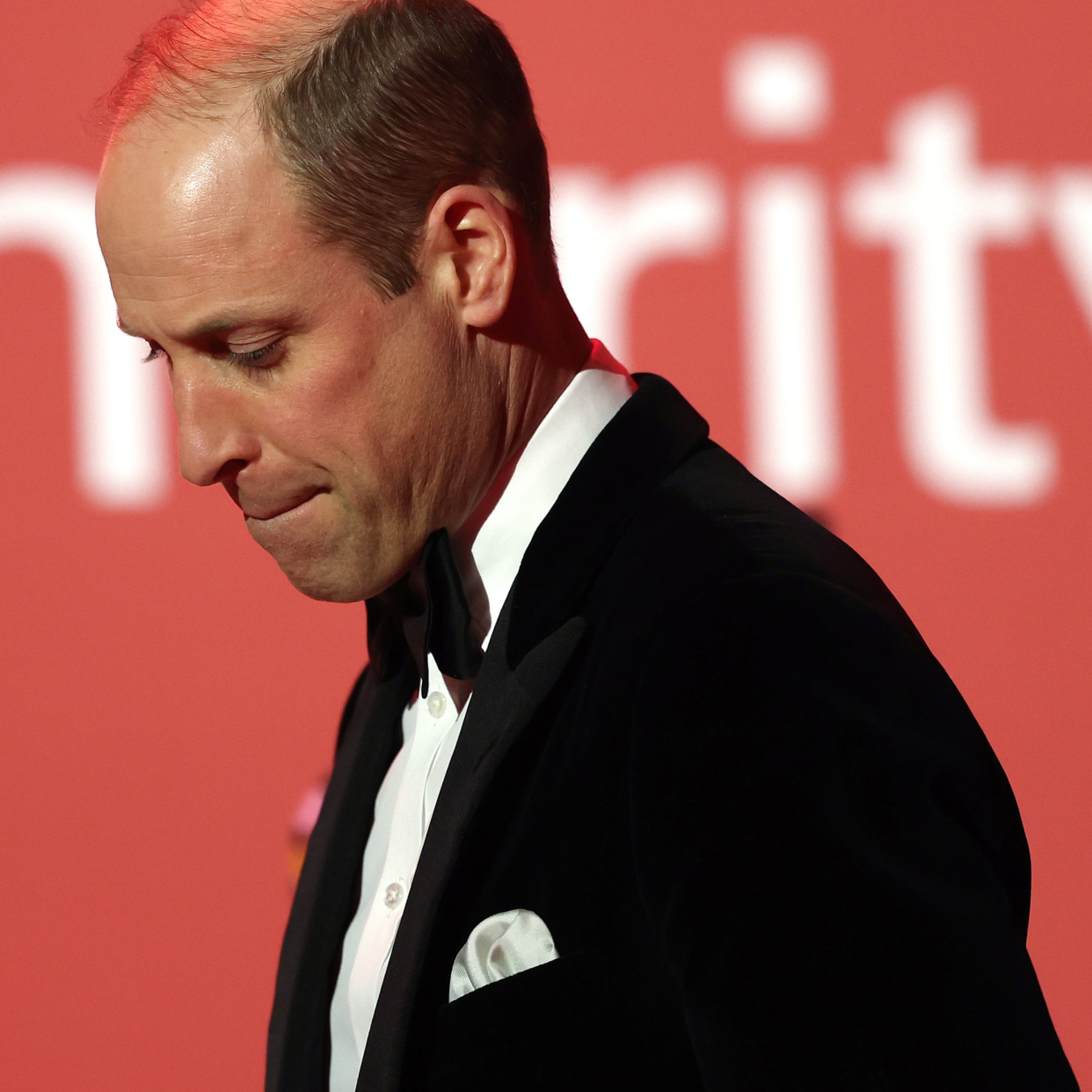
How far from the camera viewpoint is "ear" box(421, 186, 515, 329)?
0.77m

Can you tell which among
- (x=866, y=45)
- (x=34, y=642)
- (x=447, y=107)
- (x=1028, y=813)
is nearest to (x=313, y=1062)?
(x=447, y=107)

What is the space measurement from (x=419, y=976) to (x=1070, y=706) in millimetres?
2127

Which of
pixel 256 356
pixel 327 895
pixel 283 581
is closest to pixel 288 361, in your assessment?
pixel 256 356

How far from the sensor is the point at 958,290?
2486mm

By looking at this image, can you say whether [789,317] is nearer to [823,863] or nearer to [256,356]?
[256,356]

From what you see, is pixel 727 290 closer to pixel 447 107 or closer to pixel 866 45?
pixel 866 45

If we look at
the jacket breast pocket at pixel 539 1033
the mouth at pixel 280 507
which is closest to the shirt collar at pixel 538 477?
the mouth at pixel 280 507

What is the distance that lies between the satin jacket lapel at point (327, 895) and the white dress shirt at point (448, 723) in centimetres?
1

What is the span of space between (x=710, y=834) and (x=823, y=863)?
5 cm

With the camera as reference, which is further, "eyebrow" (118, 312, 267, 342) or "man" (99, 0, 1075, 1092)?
"eyebrow" (118, 312, 267, 342)

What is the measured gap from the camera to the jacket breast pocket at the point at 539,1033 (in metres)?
0.64

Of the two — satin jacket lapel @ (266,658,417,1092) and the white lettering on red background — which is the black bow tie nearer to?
satin jacket lapel @ (266,658,417,1092)

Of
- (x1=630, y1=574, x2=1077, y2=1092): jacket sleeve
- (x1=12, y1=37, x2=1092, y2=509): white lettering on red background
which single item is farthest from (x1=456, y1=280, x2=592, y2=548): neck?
(x1=12, y1=37, x2=1092, y2=509): white lettering on red background

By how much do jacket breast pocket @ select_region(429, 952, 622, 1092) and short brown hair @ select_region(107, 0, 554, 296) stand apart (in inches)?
15.0
